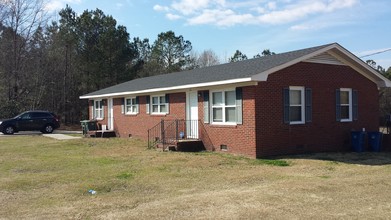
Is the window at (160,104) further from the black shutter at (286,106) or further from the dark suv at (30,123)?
the dark suv at (30,123)

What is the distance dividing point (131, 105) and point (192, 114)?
7316 millimetres

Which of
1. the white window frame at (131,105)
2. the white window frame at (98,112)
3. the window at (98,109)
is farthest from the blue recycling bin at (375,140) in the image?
the window at (98,109)

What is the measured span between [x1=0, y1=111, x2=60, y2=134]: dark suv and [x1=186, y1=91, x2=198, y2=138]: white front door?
53.4 feet

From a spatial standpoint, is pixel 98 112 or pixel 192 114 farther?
pixel 98 112

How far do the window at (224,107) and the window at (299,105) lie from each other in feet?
7.01

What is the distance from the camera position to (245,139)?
14008 millimetres

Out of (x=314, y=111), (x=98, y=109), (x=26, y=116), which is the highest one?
(x=98, y=109)

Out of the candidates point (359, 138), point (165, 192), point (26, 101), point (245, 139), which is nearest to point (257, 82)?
point (245, 139)

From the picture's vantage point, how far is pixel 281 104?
14.4 metres

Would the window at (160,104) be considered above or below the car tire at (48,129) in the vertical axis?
above

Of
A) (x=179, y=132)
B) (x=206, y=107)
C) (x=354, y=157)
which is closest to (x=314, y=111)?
(x=354, y=157)

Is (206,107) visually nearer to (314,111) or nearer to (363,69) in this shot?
(314,111)

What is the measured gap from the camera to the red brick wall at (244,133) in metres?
13.7

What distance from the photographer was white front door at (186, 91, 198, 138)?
1698 centimetres
